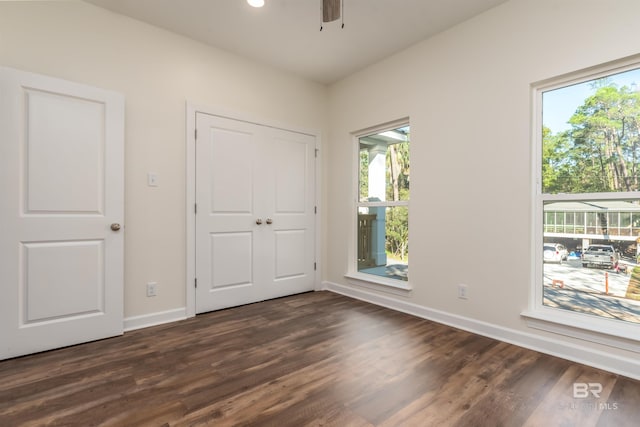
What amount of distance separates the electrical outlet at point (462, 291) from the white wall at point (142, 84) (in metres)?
2.56

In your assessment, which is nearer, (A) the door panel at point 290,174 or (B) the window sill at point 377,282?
(B) the window sill at point 377,282

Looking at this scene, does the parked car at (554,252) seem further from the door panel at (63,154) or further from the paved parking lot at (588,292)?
the door panel at (63,154)

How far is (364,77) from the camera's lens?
144 inches

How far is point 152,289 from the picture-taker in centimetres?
283

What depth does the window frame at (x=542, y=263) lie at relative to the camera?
2.00 meters

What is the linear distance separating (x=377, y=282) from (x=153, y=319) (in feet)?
7.33

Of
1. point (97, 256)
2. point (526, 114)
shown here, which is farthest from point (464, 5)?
point (97, 256)

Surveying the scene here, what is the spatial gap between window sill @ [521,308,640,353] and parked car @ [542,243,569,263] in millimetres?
376

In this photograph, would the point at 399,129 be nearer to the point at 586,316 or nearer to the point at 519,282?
the point at 519,282

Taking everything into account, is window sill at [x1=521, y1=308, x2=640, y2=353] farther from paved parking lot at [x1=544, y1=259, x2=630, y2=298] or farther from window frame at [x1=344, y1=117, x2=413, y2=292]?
window frame at [x1=344, y1=117, x2=413, y2=292]

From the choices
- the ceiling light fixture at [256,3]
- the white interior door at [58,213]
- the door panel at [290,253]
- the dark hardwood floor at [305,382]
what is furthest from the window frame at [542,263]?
the white interior door at [58,213]

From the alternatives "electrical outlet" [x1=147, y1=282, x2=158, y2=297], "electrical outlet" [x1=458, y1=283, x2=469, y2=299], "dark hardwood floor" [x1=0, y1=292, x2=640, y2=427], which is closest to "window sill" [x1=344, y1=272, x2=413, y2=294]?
"electrical outlet" [x1=458, y1=283, x2=469, y2=299]

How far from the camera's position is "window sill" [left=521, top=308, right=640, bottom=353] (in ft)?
6.42

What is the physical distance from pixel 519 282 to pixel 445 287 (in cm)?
62
